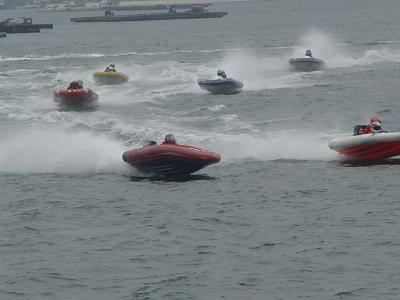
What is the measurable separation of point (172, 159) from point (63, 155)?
7.03 metres

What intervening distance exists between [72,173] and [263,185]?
8439 mm

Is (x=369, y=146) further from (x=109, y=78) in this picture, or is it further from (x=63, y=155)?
(x=109, y=78)

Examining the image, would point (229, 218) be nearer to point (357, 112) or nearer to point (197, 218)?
point (197, 218)

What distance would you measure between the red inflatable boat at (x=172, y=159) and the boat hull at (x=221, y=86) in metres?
28.0

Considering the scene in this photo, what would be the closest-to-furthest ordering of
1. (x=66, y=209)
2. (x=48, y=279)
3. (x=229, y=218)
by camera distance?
1. (x=48, y=279)
2. (x=229, y=218)
3. (x=66, y=209)

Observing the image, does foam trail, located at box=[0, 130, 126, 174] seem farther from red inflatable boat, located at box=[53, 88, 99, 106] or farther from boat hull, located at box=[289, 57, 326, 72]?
boat hull, located at box=[289, 57, 326, 72]

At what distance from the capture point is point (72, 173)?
41.1 meters

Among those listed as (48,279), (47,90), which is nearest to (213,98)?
(47,90)

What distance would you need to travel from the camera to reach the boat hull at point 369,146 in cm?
3888

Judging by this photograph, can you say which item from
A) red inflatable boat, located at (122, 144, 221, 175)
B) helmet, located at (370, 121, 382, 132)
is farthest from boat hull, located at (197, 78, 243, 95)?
red inflatable boat, located at (122, 144, 221, 175)

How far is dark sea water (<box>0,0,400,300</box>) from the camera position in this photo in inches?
1033

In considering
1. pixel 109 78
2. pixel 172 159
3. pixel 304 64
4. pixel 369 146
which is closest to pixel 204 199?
pixel 172 159

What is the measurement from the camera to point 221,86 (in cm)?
6631

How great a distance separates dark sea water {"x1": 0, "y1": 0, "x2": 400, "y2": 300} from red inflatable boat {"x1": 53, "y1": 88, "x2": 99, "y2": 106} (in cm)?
97
